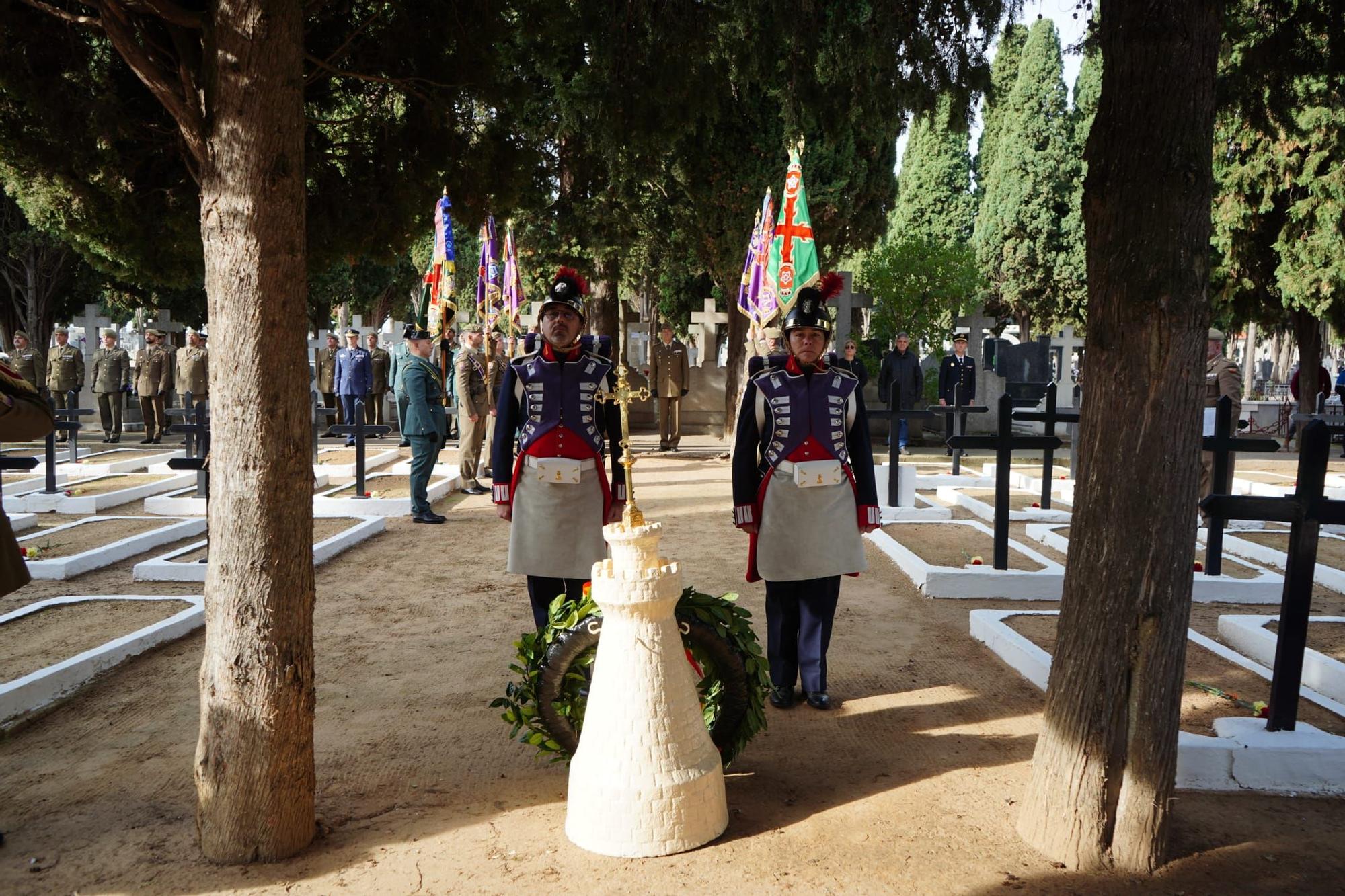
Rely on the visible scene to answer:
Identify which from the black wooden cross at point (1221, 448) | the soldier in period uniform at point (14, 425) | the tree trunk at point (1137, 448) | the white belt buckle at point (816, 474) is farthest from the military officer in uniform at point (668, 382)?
the tree trunk at point (1137, 448)

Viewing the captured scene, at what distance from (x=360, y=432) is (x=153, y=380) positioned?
33.5ft

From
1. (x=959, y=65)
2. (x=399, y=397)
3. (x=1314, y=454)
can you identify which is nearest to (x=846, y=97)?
(x=959, y=65)

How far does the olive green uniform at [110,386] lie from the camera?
2028 centimetres

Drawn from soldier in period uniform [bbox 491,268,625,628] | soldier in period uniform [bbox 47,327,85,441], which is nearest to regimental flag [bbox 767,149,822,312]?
soldier in period uniform [bbox 491,268,625,628]

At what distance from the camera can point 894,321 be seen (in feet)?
82.3

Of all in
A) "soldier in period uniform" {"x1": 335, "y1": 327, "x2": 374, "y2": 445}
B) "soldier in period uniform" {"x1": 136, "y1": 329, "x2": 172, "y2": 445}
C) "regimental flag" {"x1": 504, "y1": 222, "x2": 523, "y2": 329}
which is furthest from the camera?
"soldier in period uniform" {"x1": 335, "y1": 327, "x2": 374, "y2": 445}

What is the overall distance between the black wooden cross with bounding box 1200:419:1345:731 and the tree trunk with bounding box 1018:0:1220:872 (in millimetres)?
1168

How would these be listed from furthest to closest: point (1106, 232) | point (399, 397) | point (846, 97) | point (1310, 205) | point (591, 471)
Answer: point (1310, 205)
point (399, 397)
point (846, 97)
point (591, 471)
point (1106, 232)

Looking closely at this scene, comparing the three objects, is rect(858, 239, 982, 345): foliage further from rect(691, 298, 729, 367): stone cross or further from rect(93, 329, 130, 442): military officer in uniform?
rect(93, 329, 130, 442): military officer in uniform

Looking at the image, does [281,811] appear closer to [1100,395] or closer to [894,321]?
[1100,395]

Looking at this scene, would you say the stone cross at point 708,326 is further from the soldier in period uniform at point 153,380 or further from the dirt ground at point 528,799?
the dirt ground at point 528,799

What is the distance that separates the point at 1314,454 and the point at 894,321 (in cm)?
2112

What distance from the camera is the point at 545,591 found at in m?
5.16

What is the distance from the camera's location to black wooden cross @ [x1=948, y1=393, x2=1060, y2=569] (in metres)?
7.26
